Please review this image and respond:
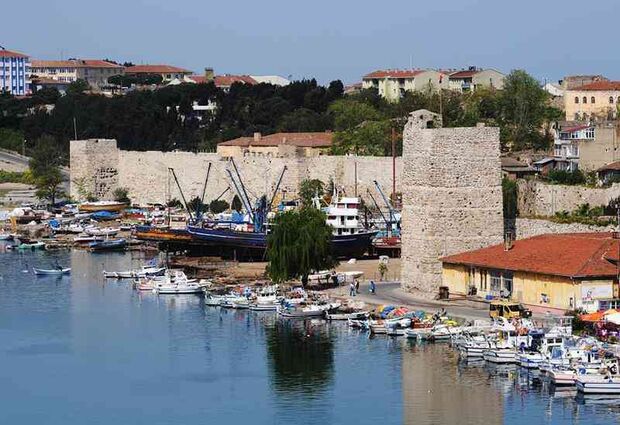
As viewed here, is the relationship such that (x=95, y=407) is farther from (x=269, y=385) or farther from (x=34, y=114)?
(x=34, y=114)

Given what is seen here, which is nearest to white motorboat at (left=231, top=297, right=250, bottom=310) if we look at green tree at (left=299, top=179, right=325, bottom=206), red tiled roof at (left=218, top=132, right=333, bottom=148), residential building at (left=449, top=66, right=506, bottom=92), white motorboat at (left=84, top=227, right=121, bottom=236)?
white motorboat at (left=84, top=227, right=121, bottom=236)

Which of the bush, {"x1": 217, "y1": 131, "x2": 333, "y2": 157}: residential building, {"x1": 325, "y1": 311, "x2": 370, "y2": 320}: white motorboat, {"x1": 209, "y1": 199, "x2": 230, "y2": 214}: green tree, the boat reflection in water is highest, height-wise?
{"x1": 217, "y1": 131, "x2": 333, "y2": 157}: residential building

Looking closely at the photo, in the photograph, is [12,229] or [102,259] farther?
[12,229]

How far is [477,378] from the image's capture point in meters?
30.3

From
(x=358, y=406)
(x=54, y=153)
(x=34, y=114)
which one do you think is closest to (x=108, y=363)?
(x=358, y=406)

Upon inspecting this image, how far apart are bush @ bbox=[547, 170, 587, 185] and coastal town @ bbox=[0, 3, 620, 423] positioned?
53 mm

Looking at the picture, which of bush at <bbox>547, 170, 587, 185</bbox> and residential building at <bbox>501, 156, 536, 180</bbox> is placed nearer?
bush at <bbox>547, 170, 587, 185</bbox>

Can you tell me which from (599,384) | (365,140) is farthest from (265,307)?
(365,140)

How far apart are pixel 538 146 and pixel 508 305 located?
29.4 meters

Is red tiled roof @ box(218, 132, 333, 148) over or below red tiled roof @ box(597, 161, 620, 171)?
over

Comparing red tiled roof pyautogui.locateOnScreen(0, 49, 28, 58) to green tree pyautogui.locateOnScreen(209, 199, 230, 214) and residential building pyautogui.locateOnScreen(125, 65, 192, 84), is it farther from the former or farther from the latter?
green tree pyautogui.locateOnScreen(209, 199, 230, 214)

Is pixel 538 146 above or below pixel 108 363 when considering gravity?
above

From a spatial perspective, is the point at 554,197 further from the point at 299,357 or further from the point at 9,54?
the point at 9,54

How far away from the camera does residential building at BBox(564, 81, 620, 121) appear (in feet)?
227
